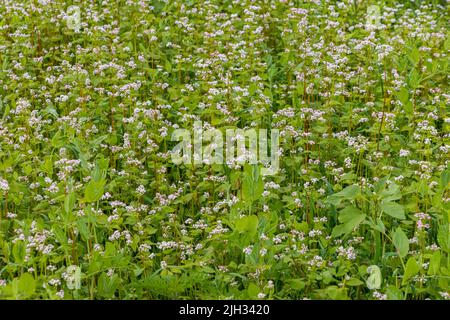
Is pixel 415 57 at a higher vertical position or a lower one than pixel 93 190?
higher

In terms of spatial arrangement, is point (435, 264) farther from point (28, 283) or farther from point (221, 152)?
point (28, 283)

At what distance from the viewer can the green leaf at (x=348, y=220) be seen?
4.73 meters

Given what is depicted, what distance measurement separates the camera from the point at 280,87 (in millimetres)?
6793

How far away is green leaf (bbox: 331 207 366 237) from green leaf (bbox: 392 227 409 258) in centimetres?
24

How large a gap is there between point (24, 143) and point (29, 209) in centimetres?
64

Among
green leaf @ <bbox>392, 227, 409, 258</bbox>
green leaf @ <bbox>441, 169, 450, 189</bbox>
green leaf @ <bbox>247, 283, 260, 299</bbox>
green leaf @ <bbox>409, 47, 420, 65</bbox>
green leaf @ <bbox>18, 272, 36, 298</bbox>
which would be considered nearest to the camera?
green leaf @ <bbox>18, 272, 36, 298</bbox>

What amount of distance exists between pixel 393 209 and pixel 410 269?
49 cm

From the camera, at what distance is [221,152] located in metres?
5.68

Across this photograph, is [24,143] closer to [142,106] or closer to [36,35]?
[142,106]

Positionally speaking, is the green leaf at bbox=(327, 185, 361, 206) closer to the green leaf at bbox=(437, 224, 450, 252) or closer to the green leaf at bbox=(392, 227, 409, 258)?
the green leaf at bbox=(392, 227, 409, 258)

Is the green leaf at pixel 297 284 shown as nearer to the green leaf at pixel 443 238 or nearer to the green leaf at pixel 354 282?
the green leaf at pixel 354 282

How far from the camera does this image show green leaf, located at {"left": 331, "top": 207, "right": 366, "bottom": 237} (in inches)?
186

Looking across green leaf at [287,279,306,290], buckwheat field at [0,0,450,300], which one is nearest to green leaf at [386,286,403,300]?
buckwheat field at [0,0,450,300]

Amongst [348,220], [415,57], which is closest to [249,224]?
[348,220]
